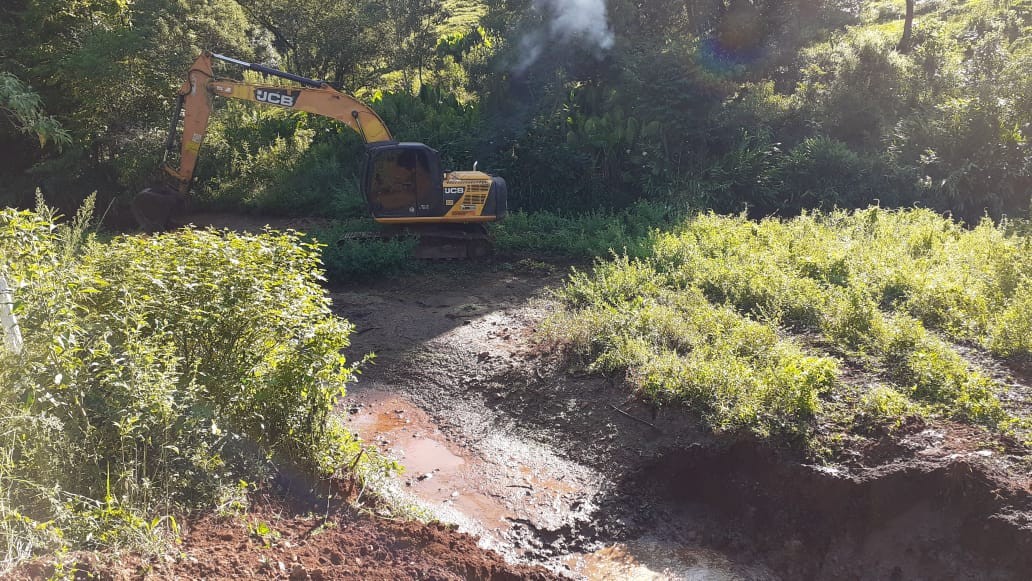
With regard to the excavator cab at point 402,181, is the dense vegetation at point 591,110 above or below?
above

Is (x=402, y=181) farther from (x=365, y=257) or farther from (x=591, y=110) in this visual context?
(x=591, y=110)

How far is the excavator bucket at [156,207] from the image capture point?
11.8 meters

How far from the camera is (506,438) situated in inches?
244

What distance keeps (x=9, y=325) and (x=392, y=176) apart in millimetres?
7662

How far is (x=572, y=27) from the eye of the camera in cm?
1639

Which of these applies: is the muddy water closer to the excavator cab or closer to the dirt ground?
the dirt ground

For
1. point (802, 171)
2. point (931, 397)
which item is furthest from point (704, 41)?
point (931, 397)

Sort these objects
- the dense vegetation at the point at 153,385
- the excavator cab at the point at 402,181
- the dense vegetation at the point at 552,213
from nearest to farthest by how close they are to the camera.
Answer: the dense vegetation at the point at 153,385 < the dense vegetation at the point at 552,213 < the excavator cab at the point at 402,181

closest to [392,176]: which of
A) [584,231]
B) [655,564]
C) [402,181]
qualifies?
[402,181]

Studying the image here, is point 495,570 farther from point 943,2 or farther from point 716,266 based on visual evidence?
point 943,2

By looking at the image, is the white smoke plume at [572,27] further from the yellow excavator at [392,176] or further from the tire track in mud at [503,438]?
the tire track in mud at [503,438]

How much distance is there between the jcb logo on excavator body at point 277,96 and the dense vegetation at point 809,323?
5.58m

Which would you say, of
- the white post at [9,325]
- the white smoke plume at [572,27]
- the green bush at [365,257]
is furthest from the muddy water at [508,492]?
the white smoke plume at [572,27]

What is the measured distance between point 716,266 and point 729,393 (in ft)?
10.7
